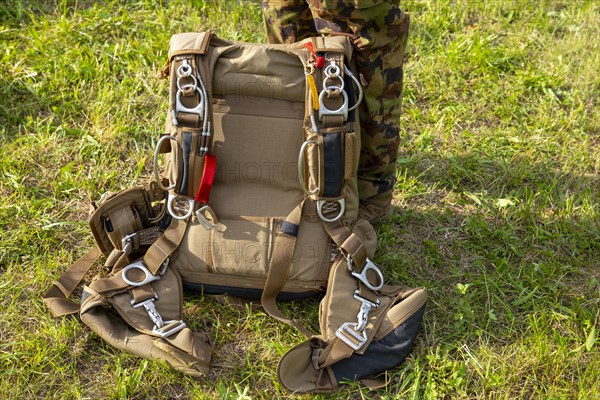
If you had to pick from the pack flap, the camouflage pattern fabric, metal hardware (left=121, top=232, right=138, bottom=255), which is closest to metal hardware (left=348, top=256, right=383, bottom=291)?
the camouflage pattern fabric

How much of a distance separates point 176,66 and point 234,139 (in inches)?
16.5

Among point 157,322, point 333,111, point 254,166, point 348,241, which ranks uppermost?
point 333,111

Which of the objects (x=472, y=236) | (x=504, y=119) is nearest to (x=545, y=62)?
(x=504, y=119)

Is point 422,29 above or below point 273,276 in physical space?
above

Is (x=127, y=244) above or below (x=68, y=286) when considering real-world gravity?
above

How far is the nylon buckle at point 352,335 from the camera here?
10.0 ft

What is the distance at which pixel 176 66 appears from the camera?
3.11 metres

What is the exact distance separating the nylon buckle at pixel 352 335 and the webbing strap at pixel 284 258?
166 millimetres

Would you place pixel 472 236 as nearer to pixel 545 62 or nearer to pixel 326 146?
pixel 326 146

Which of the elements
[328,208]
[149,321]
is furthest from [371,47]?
[149,321]

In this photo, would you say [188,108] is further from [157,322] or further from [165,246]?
[157,322]

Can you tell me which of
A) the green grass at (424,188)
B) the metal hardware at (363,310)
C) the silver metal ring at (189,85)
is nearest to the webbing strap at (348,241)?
the metal hardware at (363,310)

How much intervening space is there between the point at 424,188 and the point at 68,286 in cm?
204

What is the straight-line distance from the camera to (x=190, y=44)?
10.2 feet
